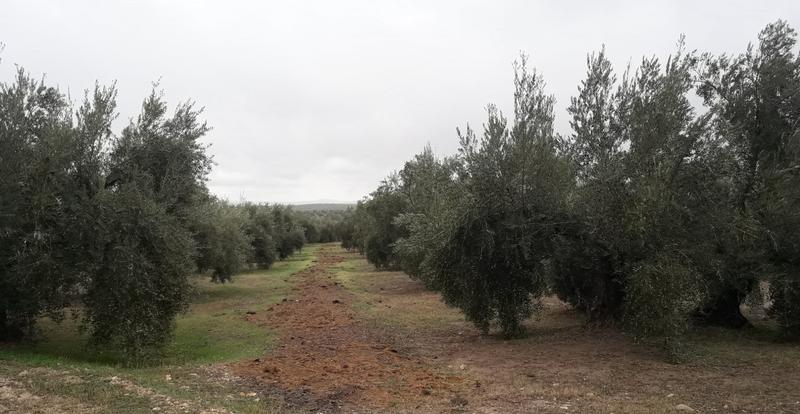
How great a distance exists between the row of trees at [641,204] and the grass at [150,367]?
24.5 feet

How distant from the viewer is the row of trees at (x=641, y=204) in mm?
13445

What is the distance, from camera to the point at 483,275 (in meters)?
16.5

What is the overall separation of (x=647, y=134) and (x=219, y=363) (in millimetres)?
13228

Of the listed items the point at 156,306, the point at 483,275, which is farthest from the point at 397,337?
the point at 156,306

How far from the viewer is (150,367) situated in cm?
1401

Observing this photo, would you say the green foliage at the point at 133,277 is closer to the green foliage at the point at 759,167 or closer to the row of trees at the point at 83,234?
the row of trees at the point at 83,234

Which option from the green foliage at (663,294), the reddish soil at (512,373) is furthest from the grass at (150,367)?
the green foliage at (663,294)

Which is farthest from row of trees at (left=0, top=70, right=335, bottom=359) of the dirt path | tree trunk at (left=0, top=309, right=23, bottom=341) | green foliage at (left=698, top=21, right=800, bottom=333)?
green foliage at (left=698, top=21, right=800, bottom=333)

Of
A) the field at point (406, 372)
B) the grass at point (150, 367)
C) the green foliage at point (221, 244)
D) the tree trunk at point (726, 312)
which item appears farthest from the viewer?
the green foliage at point (221, 244)

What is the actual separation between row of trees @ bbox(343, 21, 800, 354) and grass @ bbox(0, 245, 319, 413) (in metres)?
7.47

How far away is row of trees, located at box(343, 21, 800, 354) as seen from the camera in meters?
13.4

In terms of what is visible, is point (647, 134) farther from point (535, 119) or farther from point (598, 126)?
point (535, 119)

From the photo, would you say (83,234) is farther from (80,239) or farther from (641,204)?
(641,204)

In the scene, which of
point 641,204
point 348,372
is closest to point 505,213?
point 641,204
